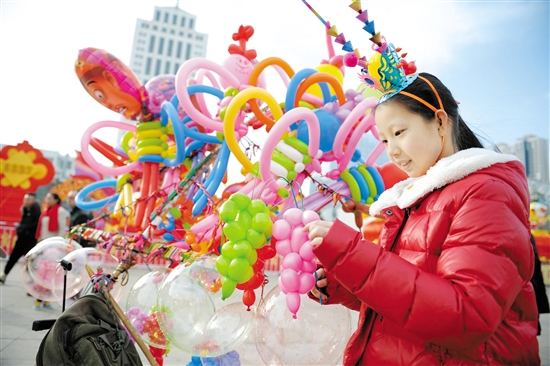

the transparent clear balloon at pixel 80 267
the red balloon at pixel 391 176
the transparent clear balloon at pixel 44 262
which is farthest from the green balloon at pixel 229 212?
the red balloon at pixel 391 176

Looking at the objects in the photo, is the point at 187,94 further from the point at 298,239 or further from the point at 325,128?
the point at 298,239

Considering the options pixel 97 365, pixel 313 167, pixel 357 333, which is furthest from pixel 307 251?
pixel 313 167

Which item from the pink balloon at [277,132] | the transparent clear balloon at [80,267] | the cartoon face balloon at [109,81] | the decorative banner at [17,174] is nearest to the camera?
the transparent clear balloon at [80,267]

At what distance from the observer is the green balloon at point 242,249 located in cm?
133

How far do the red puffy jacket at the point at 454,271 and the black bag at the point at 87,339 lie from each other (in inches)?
45.6

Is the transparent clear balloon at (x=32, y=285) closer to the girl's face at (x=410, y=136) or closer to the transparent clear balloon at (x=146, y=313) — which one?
the transparent clear balloon at (x=146, y=313)

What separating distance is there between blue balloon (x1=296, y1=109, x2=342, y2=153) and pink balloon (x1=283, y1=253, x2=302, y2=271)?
235cm

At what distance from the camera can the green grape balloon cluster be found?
4.38 ft

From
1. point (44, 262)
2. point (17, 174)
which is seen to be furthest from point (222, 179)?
point (17, 174)

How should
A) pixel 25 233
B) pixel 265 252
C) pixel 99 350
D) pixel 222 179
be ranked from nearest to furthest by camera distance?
1. pixel 265 252
2. pixel 99 350
3. pixel 222 179
4. pixel 25 233

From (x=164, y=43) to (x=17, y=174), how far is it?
55116 mm

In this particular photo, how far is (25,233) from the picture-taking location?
570 centimetres

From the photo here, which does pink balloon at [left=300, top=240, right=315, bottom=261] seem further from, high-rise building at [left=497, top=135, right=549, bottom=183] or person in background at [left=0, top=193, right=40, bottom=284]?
high-rise building at [left=497, top=135, right=549, bottom=183]

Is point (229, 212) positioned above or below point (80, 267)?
above
